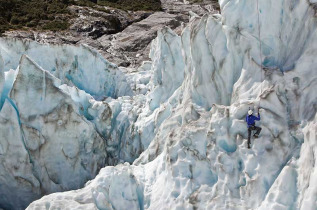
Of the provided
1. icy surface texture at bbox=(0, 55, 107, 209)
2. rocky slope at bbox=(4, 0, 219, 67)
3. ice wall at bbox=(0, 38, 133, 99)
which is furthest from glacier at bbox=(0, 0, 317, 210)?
rocky slope at bbox=(4, 0, 219, 67)

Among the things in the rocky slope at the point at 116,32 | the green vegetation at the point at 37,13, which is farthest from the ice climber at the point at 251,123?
the green vegetation at the point at 37,13

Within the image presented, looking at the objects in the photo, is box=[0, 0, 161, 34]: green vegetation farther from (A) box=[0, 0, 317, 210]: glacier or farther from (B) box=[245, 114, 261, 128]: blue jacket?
(B) box=[245, 114, 261, 128]: blue jacket

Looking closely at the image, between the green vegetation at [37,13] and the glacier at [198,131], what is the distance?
23.2m

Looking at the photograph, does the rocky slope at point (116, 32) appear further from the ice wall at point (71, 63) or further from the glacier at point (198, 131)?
the glacier at point (198, 131)

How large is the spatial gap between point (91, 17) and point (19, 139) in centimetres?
2930

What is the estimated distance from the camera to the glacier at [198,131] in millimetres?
7695

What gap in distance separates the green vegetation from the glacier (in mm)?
23199

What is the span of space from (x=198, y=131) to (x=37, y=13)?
1402 inches

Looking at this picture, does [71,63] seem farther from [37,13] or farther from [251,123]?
[37,13]

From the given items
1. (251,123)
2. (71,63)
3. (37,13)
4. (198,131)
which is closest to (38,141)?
(198,131)

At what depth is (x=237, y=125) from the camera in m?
8.36

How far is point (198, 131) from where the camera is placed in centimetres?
902

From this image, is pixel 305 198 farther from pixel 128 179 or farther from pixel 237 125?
pixel 128 179

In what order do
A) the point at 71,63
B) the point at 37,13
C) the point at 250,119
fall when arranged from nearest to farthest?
1. the point at 250,119
2. the point at 71,63
3. the point at 37,13
